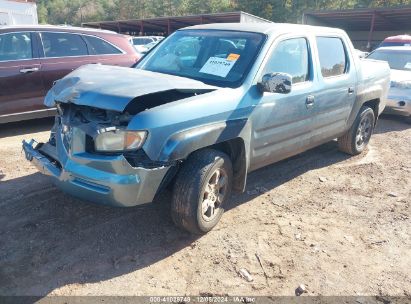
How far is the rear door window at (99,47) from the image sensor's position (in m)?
7.00

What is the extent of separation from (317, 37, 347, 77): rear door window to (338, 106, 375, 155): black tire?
0.94 meters

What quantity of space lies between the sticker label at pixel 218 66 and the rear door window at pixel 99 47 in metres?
3.57

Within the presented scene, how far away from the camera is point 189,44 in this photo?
4492mm

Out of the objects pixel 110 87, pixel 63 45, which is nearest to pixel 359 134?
pixel 110 87

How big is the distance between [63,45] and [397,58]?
303 inches

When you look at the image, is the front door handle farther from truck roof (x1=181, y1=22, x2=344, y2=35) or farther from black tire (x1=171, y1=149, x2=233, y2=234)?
black tire (x1=171, y1=149, x2=233, y2=234)

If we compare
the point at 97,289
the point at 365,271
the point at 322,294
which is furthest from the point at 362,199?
the point at 97,289

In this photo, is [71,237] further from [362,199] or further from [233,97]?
[362,199]

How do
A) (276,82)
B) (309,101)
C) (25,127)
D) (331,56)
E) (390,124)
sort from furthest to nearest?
(390,124) → (25,127) → (331,56) → (309,101) → (276,82)

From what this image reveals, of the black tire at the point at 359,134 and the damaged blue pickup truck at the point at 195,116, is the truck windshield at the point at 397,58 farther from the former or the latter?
the damaged blue pickup truck at the point at 195,116

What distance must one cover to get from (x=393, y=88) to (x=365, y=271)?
618 centimetres

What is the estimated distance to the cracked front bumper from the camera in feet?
9.77

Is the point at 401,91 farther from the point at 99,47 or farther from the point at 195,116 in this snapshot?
the point at 195,116

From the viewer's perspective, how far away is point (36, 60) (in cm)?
632
